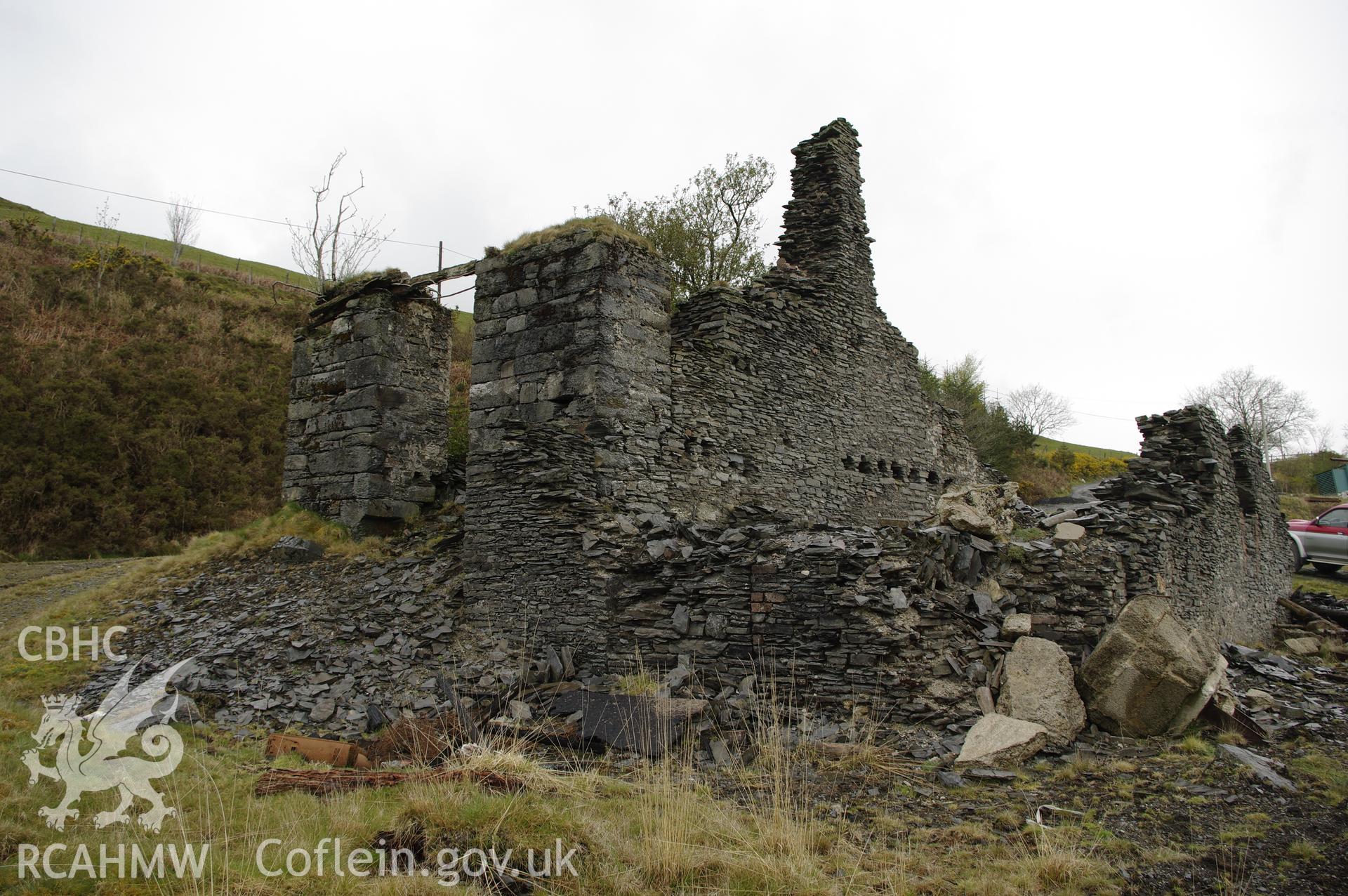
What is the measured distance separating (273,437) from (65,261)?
15.3 m

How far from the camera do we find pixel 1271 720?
7.72m

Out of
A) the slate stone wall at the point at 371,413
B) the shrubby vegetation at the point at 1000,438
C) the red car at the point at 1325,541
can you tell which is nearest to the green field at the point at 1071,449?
the shrubby vegetation at the point at 1000,438

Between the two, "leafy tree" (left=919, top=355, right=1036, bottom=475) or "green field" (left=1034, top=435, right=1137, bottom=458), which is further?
"green field" (left=1034, top=435, right=1137, bottom=458)

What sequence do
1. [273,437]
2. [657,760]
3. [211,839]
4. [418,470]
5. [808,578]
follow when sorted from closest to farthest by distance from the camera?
[211,839] < [657,760] < [808,578] < [418,470] < [273,437]

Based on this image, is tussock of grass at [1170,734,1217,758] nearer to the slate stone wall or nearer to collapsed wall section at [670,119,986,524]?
collapsed wall section at [670,119,986,524]

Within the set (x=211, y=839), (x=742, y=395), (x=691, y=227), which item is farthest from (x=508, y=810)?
(x=691, y=227)

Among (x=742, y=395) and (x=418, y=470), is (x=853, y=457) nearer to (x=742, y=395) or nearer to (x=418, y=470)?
(x=742, y=395)

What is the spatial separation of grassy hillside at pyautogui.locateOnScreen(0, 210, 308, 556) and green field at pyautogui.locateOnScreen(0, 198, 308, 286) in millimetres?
7246

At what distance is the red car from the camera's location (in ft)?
64.6

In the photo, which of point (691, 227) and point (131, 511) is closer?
point (131, 511)

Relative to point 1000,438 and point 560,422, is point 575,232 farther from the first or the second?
point 1000,438

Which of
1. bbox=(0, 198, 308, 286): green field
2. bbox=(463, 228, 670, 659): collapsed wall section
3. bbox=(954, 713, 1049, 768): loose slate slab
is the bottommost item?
bbox=(954, 713, 1049, 768): loose slate slab

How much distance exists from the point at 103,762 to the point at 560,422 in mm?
5668

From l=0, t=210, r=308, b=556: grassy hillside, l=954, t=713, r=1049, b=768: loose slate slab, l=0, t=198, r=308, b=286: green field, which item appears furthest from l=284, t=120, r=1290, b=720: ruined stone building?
l=0, t=198, r=308, b=286: green field
